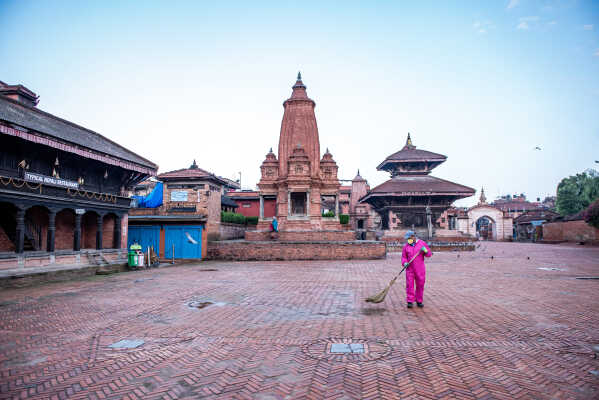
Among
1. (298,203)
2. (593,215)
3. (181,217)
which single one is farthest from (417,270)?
(593,215)

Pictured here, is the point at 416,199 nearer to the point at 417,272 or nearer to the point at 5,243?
the point at 417,272

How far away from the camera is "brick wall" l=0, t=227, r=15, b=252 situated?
1488cm

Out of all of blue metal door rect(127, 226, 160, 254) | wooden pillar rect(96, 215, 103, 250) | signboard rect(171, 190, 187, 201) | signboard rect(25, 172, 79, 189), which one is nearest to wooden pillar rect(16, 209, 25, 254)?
signboard rect(25, 172, 79, 189)

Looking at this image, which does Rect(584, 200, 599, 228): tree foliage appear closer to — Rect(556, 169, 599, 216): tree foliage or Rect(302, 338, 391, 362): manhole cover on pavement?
Rect(556, 169, 599, 216): tree foliage

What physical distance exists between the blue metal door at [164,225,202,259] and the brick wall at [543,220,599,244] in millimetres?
41781

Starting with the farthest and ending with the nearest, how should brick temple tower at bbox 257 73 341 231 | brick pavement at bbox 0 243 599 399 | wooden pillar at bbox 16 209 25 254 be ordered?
brick temple tower at bbox 257 73 341 231 → wooden pillar at bbox 16 209 25 254 → brick pavement at bbox 0 243 599 399

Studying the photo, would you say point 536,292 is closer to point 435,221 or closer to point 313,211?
point 313,211

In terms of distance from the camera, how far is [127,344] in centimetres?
523

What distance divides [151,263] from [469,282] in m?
16.0

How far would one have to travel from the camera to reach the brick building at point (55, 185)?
531 inches

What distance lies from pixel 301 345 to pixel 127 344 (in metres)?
2.75

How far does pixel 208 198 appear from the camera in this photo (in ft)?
A: 73.3

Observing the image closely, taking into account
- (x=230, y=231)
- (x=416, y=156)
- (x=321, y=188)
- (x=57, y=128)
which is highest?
(x=416, y=156)

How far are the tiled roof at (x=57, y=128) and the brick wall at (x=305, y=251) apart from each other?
7.89 metres
